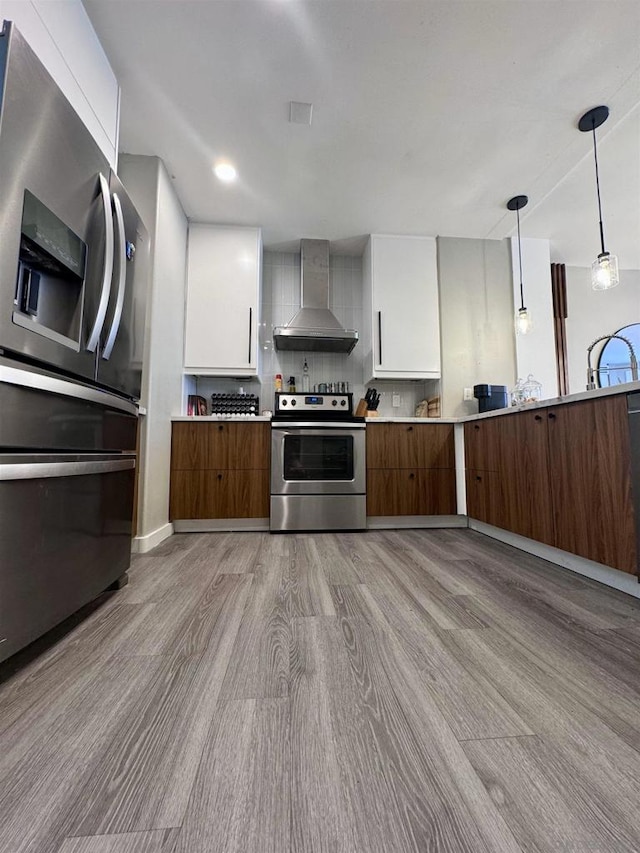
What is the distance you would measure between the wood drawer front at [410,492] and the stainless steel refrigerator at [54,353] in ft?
5.84

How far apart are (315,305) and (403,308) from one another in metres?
0.78

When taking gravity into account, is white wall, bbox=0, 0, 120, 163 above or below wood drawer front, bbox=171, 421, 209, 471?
above

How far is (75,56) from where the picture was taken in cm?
133

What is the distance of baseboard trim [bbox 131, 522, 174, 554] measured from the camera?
196 cm

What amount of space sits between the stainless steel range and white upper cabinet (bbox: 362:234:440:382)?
71cm

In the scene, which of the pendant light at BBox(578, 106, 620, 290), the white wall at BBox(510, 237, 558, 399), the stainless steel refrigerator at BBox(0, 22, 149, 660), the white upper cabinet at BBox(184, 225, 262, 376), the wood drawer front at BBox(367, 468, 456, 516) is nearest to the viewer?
the stainless steel refrigerator at BBox(0, 22, 149, 660)

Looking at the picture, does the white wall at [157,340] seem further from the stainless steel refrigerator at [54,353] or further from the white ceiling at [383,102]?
the stainless steel refrigerator at [54,353]

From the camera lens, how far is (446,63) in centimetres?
165

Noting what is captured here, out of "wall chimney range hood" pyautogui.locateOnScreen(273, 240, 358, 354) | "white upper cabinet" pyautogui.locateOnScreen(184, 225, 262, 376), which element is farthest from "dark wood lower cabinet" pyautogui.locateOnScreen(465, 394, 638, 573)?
"white upper cabinet" pyautogui.locateOnScreen(184, 225, 262, 376)

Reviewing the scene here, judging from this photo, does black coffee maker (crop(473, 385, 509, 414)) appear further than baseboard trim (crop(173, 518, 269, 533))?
Yes

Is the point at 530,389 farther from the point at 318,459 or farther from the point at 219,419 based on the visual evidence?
the point at 219,419

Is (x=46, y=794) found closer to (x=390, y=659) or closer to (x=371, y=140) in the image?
(x=390, y=659)

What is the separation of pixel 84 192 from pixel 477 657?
1.75 metres

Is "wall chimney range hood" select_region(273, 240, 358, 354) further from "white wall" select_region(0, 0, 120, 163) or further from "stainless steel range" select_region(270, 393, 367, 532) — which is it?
"white wall" select_region(0, 0, 120, 163)
